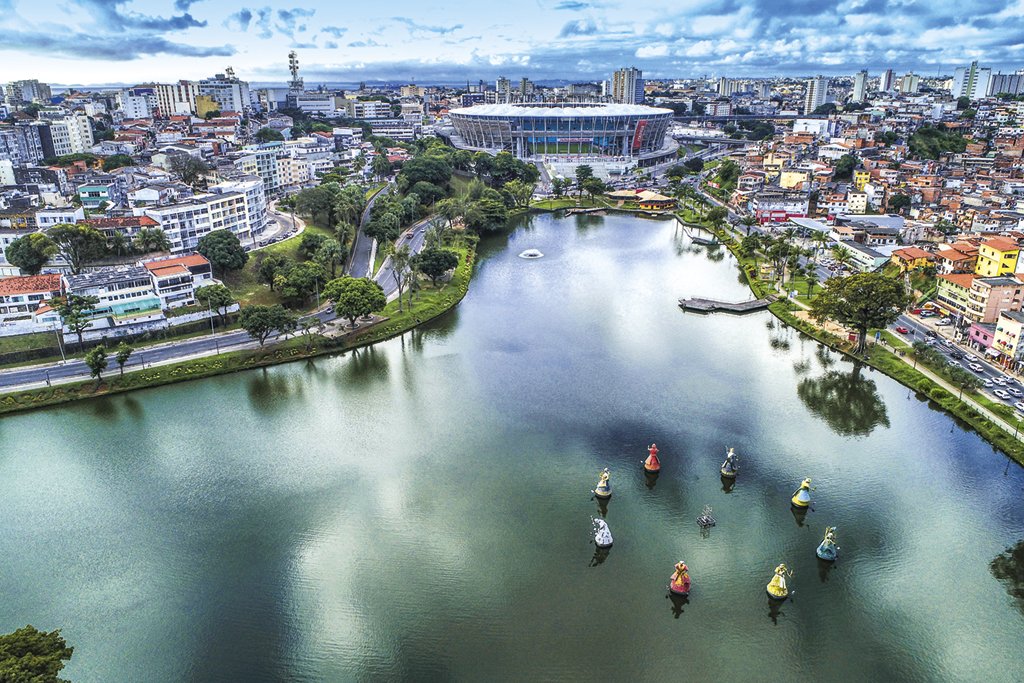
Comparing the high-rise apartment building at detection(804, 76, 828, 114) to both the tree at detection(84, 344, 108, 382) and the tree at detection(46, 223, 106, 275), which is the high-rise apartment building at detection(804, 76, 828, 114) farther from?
the tree at detection(84, 344, 108, 382)

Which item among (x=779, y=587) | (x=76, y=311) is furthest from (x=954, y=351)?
(x=76, y=311)

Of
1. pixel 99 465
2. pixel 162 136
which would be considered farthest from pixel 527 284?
pixel 162 136

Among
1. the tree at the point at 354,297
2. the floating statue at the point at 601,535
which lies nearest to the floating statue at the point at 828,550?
the floating statue at the point at 601,535

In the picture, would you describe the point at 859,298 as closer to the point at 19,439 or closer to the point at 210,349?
the point at 210,349

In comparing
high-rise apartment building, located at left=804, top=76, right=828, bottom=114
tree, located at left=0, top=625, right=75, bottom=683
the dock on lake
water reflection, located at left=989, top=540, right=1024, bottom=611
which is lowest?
water reflection, located at left=989, top=540, right=1024, bottom=611

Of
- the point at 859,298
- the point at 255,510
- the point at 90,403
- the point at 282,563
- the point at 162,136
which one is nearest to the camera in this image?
the point at 282,563

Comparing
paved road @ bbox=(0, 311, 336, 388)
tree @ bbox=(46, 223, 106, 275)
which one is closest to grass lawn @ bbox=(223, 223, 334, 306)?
paved road @ bbox=(0, 311, 336, 388)

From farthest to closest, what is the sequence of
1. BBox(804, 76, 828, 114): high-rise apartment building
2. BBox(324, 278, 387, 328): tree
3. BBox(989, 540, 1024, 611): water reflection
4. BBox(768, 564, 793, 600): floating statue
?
1. BBox(804, 76, 828, 114): high-rise apartment building
2. BBox(324, 278, 387, 328): tree
3. BBox(989, 540, 1024, 611): water reflection
4. BBox(768, 564, 793, 600): floating statue
